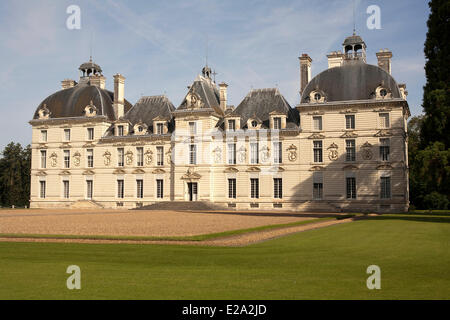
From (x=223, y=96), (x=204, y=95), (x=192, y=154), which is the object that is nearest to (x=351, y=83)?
(x=223, y=96)

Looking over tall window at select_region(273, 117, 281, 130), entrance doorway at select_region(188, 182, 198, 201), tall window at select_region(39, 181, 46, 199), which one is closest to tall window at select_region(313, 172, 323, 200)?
tall window at select_region(273, 117, 281, 130)

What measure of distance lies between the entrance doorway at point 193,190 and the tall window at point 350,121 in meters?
15.1

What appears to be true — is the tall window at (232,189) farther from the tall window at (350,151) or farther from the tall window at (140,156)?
the tall window at (350,151)

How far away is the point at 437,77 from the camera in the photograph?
93.5ft

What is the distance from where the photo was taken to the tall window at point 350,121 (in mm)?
45125

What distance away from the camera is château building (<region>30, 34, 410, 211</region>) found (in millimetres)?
44281

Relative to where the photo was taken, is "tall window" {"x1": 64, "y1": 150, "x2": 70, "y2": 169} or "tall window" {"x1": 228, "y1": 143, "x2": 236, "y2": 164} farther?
"tall window" {"x1": 64, "y1": 150, "x2": 70, "y2": 169}

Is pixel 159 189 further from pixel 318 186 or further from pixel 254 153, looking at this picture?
pixel 318 186

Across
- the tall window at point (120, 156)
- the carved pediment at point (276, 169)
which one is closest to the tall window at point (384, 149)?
the carved pediment at point (276, 169)

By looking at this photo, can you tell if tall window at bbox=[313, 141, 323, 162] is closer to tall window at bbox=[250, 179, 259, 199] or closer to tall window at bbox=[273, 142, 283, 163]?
tall window at bbox=[273, 142, 283, 163]

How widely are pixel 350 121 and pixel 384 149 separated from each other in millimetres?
3796

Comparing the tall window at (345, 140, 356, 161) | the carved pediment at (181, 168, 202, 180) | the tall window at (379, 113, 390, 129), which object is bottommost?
the carved pediment at (181, 168, 202, 180)

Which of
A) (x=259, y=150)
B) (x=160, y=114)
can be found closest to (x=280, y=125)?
(x=259, y=150)

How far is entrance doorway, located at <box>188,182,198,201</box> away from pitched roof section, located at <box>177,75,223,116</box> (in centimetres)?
734
